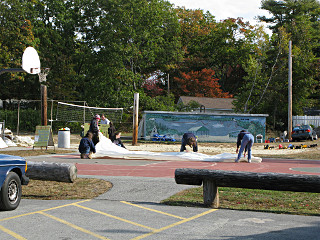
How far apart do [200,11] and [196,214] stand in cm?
6235

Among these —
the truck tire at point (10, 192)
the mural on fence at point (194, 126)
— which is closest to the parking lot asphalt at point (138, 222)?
the truck tire at point (10, 192)

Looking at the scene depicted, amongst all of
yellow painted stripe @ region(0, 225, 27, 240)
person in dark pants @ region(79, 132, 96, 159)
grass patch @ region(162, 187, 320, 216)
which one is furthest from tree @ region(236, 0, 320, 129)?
yellow painted stripe @ region(0, 225, 27, 240)

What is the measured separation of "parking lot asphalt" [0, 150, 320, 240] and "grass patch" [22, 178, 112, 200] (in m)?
0.49

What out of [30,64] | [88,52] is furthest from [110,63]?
[30,64]

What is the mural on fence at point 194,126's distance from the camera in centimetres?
3719

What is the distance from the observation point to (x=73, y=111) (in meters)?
36.4

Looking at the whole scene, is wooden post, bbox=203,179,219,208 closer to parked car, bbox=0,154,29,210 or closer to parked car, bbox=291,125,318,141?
parked car, bbox=0,154,29,210

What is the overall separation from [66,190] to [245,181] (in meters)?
4.55

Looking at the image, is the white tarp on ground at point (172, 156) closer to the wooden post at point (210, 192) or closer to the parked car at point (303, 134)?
the wooden post at point (210, 192)

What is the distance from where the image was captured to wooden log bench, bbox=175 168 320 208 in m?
8.47

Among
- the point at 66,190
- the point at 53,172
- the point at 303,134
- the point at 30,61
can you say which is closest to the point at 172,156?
the point at 30,61

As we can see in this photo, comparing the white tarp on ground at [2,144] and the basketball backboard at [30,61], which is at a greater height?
the basketball backboard at [30,61]

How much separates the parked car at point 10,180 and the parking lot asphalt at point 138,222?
20cm

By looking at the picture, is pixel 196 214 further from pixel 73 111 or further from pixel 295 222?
pixel 73 111
